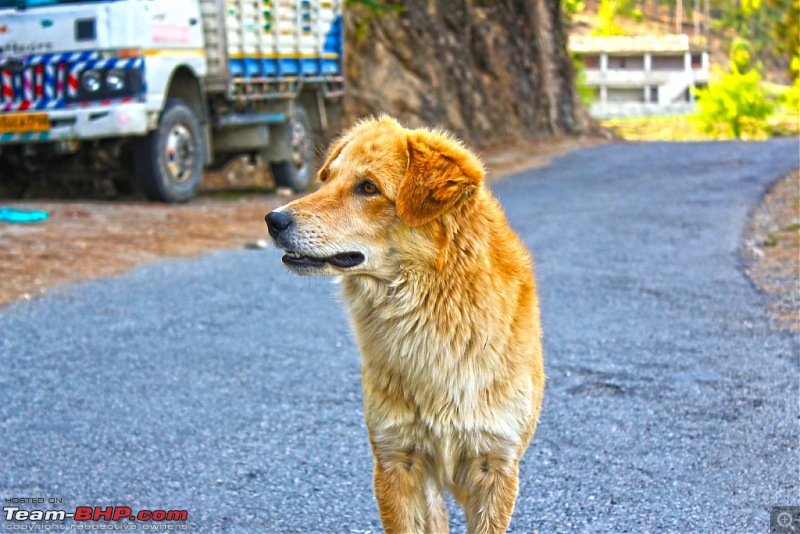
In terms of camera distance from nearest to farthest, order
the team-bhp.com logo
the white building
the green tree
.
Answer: the team-bhp.com logo
the white building
the green tree

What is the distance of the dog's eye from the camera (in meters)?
3.91

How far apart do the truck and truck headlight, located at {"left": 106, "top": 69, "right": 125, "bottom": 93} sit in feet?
0.04

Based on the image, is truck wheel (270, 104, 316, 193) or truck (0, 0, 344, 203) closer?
truck (0, 0, 344, 203)

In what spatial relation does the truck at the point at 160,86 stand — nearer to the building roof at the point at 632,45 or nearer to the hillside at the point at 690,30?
the building roof at the point at 632,45

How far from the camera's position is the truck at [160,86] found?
12.8m

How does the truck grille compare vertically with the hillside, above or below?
below

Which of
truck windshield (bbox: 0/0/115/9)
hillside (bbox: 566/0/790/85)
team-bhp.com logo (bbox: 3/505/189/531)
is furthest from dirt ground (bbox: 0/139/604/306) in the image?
hillside (bbox: 566/0/790/85)

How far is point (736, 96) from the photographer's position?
40688 mm

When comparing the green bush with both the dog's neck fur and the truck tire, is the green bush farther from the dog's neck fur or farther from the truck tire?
the dog's neck fur

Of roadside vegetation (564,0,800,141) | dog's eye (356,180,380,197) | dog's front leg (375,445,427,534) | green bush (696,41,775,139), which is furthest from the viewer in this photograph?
roadside vegetation (564,0,800,141)

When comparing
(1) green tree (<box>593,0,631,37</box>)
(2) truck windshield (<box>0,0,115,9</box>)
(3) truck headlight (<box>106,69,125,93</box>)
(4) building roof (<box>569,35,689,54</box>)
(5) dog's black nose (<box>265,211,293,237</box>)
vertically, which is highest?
(1) green tree (<box>593,0,631,37</box>)

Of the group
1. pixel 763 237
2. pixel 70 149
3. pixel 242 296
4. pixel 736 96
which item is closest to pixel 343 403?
pixel 242 296

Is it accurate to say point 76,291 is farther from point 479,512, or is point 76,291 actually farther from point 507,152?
point 507,152

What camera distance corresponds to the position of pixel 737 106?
40844 millimetres
